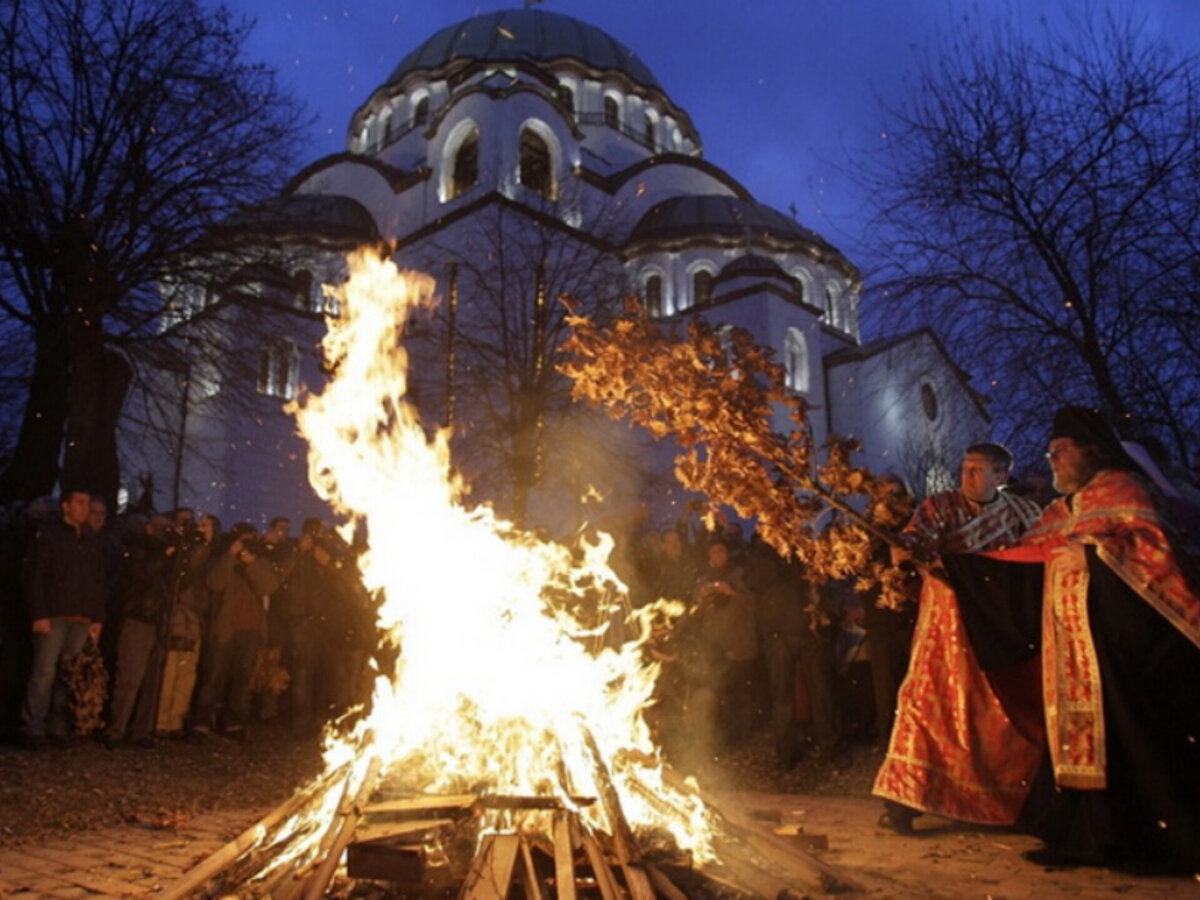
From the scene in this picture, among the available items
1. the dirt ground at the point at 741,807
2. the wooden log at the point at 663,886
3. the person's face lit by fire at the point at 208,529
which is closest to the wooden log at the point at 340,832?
the wooden log at the point at 663,886

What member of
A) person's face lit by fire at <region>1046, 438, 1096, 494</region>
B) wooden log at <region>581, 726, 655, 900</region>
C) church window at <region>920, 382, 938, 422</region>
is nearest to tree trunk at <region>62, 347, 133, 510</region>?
wooden log at <region>581, 726, 655, 900</region>

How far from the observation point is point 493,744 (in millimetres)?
5648

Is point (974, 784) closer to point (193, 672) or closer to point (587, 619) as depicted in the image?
point (587, 619)

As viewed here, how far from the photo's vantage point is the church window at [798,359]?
34.2 meters

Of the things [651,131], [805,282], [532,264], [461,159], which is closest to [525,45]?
[651,131]

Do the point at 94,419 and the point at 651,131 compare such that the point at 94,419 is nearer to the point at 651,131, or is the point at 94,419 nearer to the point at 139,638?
the point at 139,638

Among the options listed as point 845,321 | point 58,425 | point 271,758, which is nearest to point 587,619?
point 271,758

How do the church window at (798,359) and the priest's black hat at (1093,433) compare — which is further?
the church window at (798,359)

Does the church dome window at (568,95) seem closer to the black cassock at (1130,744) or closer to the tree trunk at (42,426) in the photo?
the tree trunk at (42,426)

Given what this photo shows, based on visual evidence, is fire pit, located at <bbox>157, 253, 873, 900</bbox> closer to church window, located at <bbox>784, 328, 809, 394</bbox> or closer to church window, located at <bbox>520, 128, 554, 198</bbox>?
church window, located at <bbox>784, 328, 809, 394</bbox>

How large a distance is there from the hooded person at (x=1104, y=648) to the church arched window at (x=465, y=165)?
32.3m

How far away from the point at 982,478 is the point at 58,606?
7.62 m

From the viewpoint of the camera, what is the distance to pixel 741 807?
7.09m

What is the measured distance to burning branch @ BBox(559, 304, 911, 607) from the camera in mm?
5430
